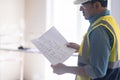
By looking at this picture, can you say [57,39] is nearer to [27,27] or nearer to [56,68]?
[56,68]

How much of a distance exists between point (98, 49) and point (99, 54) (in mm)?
25

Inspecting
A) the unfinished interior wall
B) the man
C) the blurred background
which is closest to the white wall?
the blurred background

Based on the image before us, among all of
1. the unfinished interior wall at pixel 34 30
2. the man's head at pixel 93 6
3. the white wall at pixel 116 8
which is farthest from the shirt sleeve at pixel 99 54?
the unfinished interior wall at pixel 34 30

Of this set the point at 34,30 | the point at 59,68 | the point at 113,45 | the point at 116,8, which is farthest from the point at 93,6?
the point at 34,30

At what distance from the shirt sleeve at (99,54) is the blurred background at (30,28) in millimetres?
1957

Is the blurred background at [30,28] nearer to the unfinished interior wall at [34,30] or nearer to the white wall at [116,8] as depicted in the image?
the unfinished interior wall at [34,30]

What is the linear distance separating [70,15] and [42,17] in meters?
0.55

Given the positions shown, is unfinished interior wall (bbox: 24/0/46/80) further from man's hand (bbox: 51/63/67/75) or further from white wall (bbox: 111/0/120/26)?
man's hand (bbox: 51/63/67/75)

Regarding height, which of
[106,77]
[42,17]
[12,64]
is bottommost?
[12,64]

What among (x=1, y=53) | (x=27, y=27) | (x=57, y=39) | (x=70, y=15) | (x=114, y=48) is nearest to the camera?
(x=114, y=48)

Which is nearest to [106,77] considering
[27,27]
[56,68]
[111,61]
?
[111,61]

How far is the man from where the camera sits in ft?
3.30

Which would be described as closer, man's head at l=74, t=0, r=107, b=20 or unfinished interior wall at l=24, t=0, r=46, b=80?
man's head at l=74, t=0, r=107, b=20

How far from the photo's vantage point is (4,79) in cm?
339
